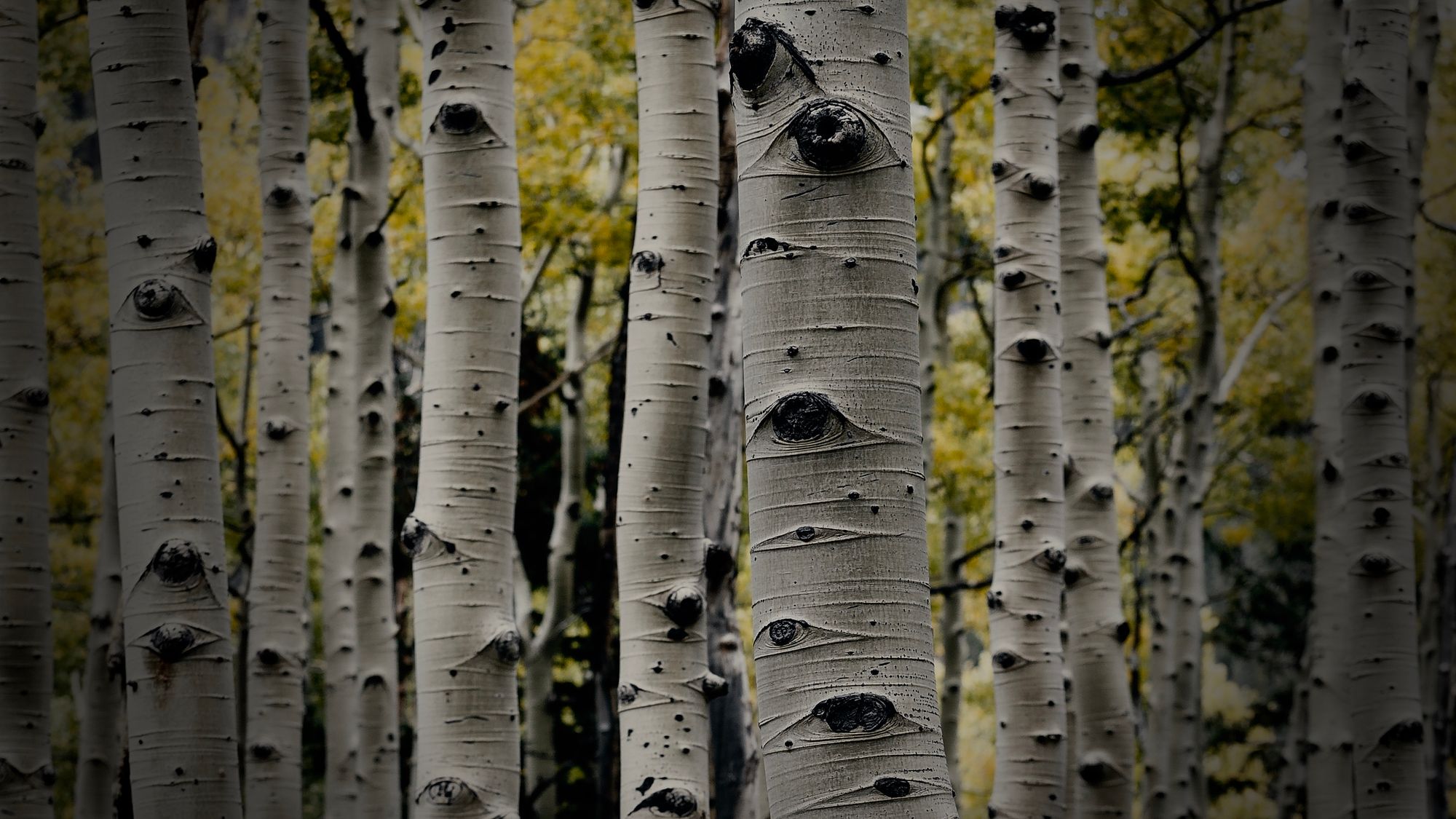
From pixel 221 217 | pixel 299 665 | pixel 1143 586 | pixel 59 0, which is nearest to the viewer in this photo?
pixel 299 665

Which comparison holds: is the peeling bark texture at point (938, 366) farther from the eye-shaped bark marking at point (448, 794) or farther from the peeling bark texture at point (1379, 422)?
the eye-shaped bark marking at point (448, 794)

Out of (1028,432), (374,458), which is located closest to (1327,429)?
(1028,432)

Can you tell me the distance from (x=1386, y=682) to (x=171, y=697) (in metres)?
4.59

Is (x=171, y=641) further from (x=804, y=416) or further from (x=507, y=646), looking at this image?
(x=804, y=416)

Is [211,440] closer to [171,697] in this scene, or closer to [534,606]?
[171,697]

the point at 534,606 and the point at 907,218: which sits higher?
the point at 534,606

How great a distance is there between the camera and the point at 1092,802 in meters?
4.61

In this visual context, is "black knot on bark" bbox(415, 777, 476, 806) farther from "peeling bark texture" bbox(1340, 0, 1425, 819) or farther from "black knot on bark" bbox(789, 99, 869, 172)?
"peeling bark texture" bbox(1340, 0, 1425, 819)

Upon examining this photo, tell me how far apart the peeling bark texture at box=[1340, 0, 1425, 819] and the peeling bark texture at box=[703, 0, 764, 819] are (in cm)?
277

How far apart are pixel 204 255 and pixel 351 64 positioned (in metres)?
1.82

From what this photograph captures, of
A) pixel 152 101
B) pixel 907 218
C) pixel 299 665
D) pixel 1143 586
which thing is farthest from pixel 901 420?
pixel 1143 586

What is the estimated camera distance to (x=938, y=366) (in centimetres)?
1263

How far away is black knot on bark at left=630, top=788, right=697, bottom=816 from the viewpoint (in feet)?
10.8

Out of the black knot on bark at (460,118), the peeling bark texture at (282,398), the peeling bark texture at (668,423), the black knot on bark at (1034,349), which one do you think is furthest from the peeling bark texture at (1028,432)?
the peeling bark texture at (282,398)
